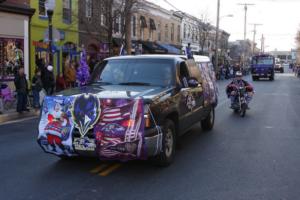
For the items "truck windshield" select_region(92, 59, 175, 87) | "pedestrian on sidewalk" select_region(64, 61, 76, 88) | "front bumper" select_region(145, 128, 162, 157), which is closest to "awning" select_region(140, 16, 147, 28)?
"pedestrian on sidewalk" select_region(64, 61, 76, 88)

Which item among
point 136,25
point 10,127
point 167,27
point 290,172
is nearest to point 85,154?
point 290,172

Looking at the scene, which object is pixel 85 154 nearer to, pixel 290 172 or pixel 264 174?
pixel 264 174

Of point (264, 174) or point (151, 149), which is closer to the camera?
point (151, 149)

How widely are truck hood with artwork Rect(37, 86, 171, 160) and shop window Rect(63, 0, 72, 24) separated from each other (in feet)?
64.6

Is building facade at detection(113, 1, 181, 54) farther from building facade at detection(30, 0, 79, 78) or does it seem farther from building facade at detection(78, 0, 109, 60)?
building facade at detection(30, 0, 79, 78)

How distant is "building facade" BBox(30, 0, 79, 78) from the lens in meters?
22.4

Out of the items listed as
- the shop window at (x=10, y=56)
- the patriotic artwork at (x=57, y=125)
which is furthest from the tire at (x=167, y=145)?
the shop window at (x=10, y=56)

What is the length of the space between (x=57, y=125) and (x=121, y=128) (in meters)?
1.03

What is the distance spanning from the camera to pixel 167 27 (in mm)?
45000

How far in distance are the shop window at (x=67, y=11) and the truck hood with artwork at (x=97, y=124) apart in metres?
19.7

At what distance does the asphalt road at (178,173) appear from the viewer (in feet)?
19.1

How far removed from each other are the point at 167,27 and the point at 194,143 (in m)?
36.6

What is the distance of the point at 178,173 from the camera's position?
6824 millimetres

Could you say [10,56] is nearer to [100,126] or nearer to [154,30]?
[100,126]
